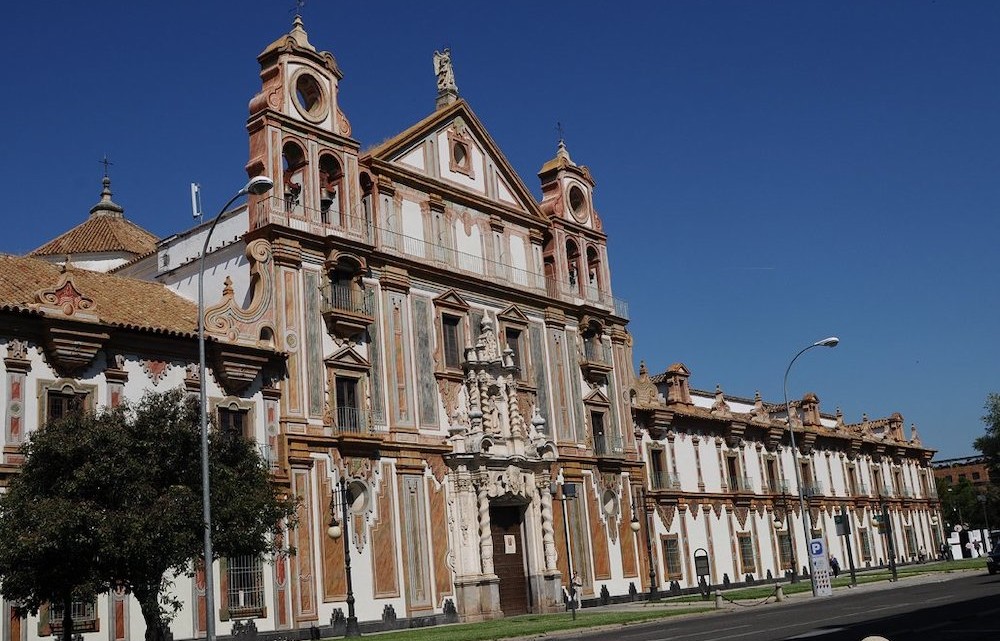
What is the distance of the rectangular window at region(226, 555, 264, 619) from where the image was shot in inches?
1213

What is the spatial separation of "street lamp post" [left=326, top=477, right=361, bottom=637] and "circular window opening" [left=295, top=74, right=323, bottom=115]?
13437mm

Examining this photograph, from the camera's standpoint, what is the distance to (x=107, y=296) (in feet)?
105

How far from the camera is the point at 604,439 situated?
155 feet

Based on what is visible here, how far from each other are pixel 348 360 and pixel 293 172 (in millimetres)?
6871

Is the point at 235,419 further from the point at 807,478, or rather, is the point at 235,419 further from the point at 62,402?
the point at 807,478

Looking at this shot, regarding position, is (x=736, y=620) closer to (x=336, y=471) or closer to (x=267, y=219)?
(x=336, y=471)

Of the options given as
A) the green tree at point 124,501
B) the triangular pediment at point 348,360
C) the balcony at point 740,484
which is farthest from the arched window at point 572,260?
the green tree at point 124,501

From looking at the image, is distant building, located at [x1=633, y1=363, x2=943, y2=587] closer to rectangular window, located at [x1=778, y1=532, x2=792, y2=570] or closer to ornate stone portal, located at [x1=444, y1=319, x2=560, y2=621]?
rectangular window, located at [x1=778, y1=532, x2=792, y2=570]

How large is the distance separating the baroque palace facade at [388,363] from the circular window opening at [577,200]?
0.37 ft

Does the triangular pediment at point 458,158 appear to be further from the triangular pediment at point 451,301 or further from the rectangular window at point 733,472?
the rectangular window at point 733,472

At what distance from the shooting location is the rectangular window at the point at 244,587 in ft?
101

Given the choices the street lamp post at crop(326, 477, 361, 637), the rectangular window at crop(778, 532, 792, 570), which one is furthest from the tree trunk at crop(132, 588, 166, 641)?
the rectangular window at crop(778, 532, 792, 570)

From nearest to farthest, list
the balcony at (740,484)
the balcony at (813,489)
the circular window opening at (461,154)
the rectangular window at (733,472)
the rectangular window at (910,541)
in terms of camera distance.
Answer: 1. the circular window opening at (461,154)
2. the balcony at (740,484)
3. the rectangular window at (733,472)
4. the balcony at (813,489)
5. the rectangular window at (910,541)

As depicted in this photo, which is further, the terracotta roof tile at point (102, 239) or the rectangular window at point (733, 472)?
the rectangular window at point (733, 472)
